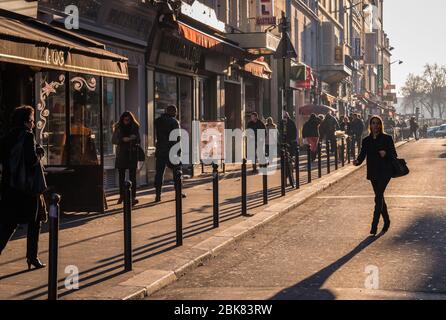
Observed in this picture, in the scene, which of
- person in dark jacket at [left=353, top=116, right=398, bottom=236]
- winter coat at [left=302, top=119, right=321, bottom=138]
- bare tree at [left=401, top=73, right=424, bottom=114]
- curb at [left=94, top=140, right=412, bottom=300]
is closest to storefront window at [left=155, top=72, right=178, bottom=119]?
curb at [left=94, top=140, right=412, bottom=300]

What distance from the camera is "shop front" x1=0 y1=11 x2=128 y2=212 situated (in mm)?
10148

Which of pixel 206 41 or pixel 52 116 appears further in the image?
pixel 206 41

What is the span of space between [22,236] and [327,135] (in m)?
18.7

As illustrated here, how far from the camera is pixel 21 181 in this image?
7.53 meters

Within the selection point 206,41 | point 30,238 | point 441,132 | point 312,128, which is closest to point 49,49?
point 30,238

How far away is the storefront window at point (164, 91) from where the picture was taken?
1930 centimetres

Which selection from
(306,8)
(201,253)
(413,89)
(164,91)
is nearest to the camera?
(201,253)

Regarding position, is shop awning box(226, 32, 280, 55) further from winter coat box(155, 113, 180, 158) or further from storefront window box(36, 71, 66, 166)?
storefront window box(36, 71, 66, 166)

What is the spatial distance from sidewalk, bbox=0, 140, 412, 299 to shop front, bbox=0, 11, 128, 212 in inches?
24.6

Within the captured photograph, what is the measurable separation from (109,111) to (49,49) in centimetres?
669

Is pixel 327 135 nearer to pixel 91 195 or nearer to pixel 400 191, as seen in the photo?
pixel 400 191

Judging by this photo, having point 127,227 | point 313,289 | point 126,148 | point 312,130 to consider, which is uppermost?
point 312,130

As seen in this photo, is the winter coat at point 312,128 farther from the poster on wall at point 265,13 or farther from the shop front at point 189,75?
the poster on wall at point 265,13

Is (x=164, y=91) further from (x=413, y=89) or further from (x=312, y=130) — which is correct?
(x=413, y=89)
